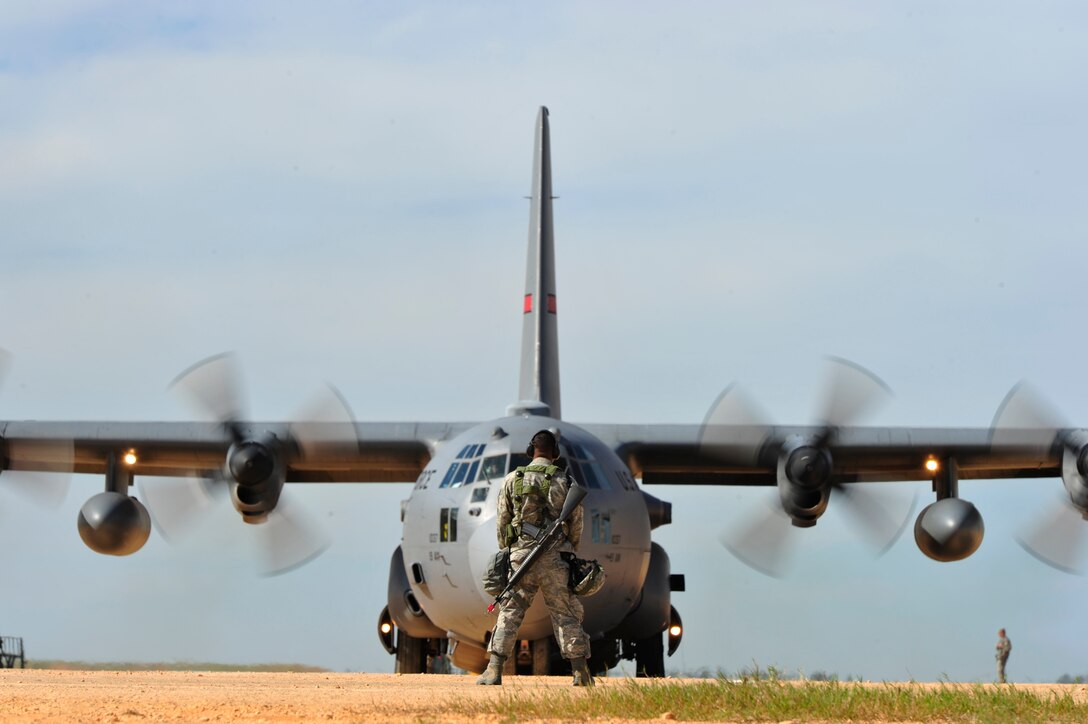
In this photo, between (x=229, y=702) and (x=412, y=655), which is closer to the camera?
(x=229, y=702)

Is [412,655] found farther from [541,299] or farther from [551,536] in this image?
[551,536]

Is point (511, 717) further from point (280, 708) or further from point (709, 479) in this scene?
point (709, 479)

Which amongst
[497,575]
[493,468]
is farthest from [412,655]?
[497,575]

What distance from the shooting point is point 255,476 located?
2355 centimetres

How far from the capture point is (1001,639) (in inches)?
1081

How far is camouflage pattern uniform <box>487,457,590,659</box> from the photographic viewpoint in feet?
41.5

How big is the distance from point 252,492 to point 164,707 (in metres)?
13.6

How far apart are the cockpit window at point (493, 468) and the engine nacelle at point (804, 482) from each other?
19.8ft

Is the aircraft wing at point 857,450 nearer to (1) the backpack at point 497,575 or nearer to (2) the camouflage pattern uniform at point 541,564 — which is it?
(2) the camouflage pattern uniform at point 541,564

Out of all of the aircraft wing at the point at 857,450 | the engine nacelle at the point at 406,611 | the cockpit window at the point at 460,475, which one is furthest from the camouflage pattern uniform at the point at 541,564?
the aircraft wing at the point at 857,450

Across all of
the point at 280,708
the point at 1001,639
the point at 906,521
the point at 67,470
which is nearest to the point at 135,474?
the point at 67,470

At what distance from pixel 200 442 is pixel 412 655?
201 inches

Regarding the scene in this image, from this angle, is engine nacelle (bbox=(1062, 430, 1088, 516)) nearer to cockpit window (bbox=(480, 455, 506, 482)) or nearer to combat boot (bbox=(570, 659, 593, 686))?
cockpit window (bbox=(480, 455, 506, 482))

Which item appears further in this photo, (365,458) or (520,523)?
(365,458)
